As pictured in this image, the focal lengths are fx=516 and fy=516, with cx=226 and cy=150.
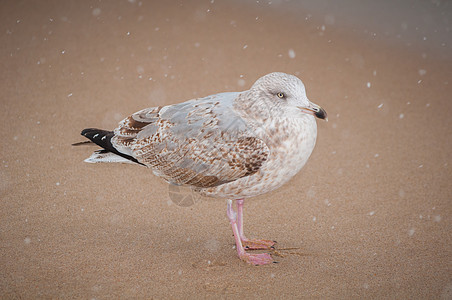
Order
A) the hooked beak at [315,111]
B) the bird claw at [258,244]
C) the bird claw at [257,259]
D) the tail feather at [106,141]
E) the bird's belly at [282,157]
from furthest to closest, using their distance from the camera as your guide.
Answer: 1. the bird claw at [258,244]
2. the tail feather at [106,141]
3. the bird claw at [257,259]
4. the bird's belly at [282,157]
5. the hooked beak at [315,111]

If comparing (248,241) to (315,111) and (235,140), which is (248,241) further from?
(315,111)

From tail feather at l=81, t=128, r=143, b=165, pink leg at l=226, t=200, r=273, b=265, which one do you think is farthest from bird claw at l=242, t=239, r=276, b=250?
tail feather at l=81, t=128, r=143, b=165

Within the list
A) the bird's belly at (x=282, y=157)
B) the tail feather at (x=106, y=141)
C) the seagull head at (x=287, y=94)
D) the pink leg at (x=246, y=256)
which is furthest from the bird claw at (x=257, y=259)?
the seagull head at (x=287, y=94)

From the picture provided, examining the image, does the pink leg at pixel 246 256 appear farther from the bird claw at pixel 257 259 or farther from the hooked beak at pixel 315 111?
the hooked beak at pixel 315 111

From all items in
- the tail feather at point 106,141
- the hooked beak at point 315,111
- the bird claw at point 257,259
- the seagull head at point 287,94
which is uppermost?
the seagull head at point 287,94

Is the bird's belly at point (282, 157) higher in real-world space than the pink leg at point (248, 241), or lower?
higher

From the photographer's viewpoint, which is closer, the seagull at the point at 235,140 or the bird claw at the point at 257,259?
the seagull at the point at 235,140

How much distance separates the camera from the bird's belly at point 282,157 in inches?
172

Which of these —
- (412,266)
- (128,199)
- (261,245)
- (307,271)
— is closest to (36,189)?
(128,199)

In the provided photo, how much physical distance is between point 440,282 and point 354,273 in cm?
76

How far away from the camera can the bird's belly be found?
172 inches

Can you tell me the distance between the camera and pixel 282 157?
439 cm

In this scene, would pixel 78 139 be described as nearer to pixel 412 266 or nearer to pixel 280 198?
pixel 280 198

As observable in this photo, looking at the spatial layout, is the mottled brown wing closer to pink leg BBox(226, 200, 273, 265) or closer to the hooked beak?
the hooked beak
